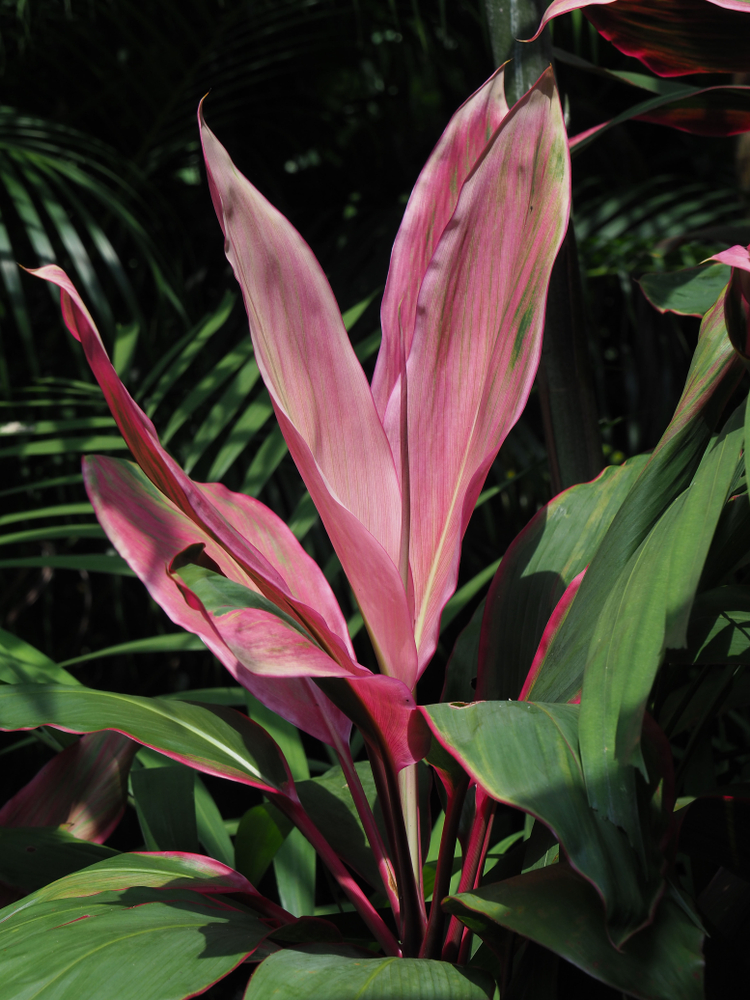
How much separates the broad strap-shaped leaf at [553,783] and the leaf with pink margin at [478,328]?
0.31 feet

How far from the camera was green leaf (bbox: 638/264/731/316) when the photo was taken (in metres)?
0.49

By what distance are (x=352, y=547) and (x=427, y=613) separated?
0.07 metres

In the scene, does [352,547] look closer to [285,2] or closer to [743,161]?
[743,161]

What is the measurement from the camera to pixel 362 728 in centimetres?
34

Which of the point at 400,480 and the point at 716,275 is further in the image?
the point at 716,275

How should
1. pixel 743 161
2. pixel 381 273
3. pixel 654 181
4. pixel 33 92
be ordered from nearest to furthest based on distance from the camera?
pixel 743 161
pixel 381 273
pixel 654 181
pixel 33 92

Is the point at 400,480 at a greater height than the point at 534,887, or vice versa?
the point at 400,480

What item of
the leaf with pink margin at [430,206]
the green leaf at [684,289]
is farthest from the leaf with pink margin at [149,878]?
the green leaf at [684,289]

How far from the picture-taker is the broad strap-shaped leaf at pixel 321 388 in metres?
0.36

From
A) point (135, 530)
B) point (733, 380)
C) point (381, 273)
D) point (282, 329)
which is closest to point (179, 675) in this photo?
point (381, 273)

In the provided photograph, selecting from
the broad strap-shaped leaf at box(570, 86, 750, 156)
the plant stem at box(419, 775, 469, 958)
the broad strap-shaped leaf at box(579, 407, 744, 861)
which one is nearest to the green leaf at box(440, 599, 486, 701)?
the plant stem at box(419, 775, 469, 958)

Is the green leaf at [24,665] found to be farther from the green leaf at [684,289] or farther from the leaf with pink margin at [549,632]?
the green leaf at [684,289]

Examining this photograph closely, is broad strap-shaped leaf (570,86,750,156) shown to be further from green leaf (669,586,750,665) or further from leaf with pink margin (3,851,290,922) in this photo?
leaf with pink margin (3,851,290,922)

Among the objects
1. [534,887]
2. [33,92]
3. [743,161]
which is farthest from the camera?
[33,92]
